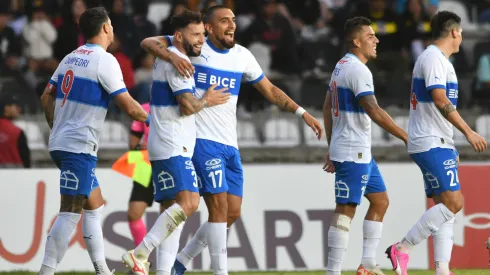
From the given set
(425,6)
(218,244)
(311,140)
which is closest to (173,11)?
(311,140)

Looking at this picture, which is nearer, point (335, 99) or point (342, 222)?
point (342, 222)

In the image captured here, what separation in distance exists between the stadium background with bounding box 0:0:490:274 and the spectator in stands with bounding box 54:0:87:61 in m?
0.02

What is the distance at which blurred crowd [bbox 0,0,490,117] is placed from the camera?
17.9 metres

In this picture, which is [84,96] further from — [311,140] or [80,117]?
[311,140]

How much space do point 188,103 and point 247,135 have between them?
660cm

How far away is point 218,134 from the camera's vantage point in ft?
33.0

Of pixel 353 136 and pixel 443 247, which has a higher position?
pixel 353 136

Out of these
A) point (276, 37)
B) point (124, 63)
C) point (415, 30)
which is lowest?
point (124, 63)

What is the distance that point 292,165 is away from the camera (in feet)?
45.7

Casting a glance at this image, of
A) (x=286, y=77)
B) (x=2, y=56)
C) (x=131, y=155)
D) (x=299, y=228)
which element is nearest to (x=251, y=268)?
(x=299, y=228)

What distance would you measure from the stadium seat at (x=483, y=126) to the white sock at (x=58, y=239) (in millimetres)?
8123

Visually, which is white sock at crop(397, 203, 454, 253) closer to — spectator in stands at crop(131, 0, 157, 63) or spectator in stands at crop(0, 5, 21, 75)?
spectator in stands at crop(131, 0, 157, 63)

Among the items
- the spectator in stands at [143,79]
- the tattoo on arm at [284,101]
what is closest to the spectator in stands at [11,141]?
the spectator in stands at [143,79]

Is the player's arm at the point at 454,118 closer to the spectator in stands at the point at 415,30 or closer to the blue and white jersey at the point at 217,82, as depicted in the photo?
the blue and white jersey at the point at 217,82
